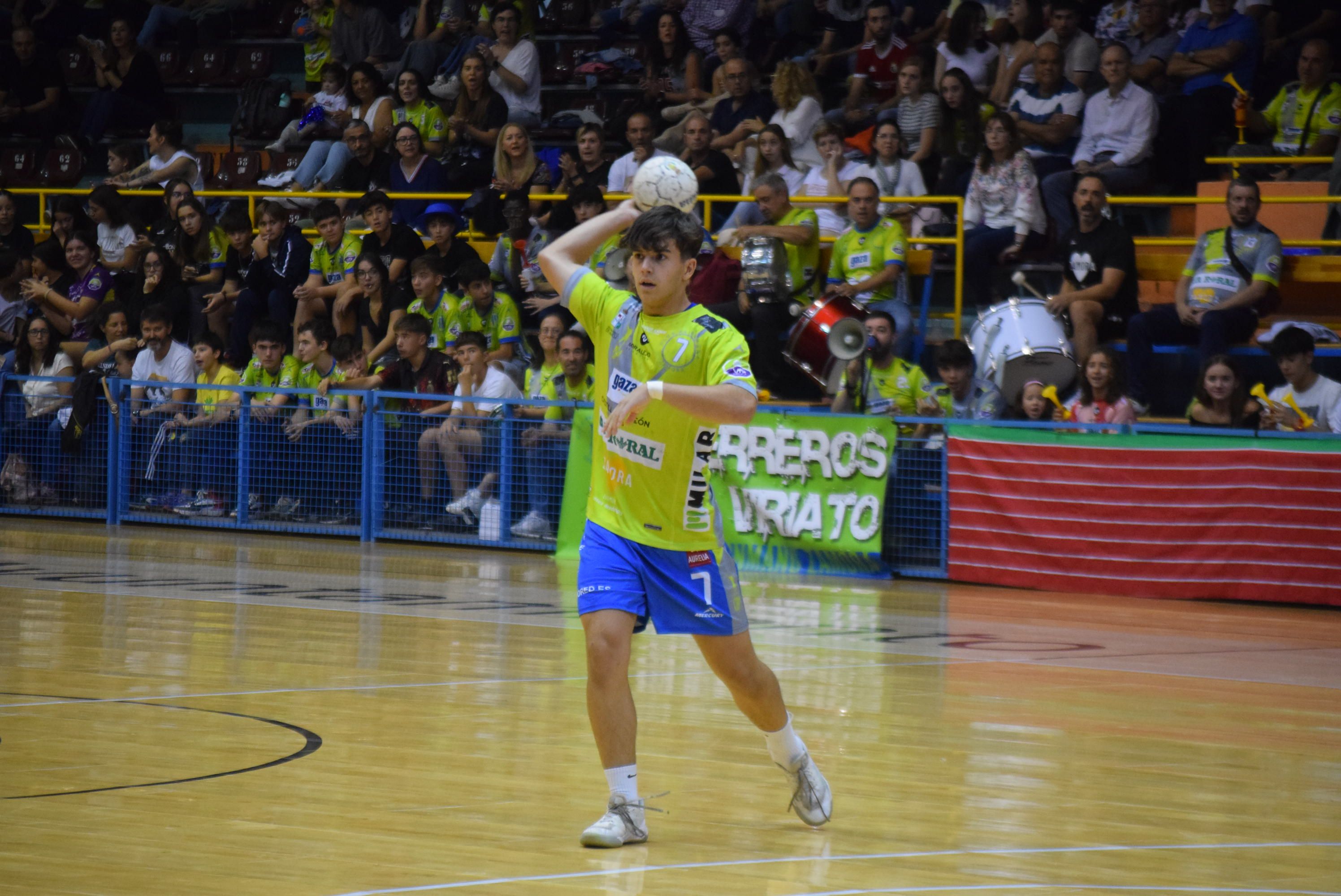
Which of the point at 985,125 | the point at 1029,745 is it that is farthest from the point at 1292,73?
the point at 1029,745

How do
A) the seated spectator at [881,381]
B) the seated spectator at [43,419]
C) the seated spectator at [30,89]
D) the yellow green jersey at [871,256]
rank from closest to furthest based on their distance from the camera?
the seated spectator at [881,381], the yellow green jersey at [871,256], the seated spectator at [43,419], the seated spectator at [30,89]

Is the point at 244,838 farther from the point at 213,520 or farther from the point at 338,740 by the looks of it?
the point at 213,520

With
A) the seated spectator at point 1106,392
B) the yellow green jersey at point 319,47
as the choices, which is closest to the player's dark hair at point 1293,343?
the seated spectator at point 1106,392

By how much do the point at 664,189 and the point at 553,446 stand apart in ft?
28.3

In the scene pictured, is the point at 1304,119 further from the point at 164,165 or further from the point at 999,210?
the point at 164,165

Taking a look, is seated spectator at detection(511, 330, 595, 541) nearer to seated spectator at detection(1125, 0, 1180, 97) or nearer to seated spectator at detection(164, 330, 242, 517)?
seated spectator at detection(164, 330, 242, 517)

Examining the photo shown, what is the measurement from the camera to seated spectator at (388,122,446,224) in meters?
18.0

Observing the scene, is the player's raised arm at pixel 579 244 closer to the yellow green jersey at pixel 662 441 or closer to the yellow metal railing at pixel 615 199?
the yellow green jersey at pixel 662 441

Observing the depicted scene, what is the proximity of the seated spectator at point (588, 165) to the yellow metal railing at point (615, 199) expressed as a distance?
0.22 meters

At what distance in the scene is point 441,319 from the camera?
52.0ft

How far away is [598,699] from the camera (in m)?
5.33

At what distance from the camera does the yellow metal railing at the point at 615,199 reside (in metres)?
15.0

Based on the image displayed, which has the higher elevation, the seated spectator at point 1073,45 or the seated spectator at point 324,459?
the seated spectator at point 1073,45

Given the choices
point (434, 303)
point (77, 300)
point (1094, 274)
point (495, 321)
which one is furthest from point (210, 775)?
point (77, 300)
